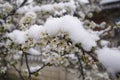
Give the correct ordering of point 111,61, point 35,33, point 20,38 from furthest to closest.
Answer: point 20,38
point 35,33
point 111,61

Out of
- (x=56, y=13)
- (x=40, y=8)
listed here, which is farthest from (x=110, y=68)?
(x=40, y=8)

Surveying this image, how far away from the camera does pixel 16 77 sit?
36.6 ft

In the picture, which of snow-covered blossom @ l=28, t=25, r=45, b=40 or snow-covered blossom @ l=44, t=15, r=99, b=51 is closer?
snow-covered blossom @ l=44, t=15, r=99, b=51

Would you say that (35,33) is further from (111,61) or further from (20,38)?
(111,61)

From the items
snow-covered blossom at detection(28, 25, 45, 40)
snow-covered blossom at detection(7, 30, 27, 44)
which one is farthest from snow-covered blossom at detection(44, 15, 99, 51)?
snow-covered blossom at detection(7, 30, 27, 44)

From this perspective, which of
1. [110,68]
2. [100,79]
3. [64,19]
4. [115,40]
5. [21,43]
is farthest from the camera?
[115,40]

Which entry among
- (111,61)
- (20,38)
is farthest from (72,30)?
(20,38)

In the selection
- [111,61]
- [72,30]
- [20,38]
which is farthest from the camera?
[20,38]

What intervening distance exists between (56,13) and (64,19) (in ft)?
9.42

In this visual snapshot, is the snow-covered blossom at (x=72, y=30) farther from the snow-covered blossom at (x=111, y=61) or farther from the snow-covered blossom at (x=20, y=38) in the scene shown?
the snow-covered blossom at (x=20, y=38)

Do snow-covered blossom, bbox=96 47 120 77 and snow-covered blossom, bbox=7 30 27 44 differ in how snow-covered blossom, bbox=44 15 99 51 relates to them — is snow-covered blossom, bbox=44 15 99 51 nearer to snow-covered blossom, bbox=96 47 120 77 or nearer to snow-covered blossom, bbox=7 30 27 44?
snow-covered blossom, bbox=96 47 120 77

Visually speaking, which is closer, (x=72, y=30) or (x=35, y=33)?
(x=72, y=30)

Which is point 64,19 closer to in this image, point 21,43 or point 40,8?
point 21,43

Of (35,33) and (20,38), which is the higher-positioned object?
(35,33)
